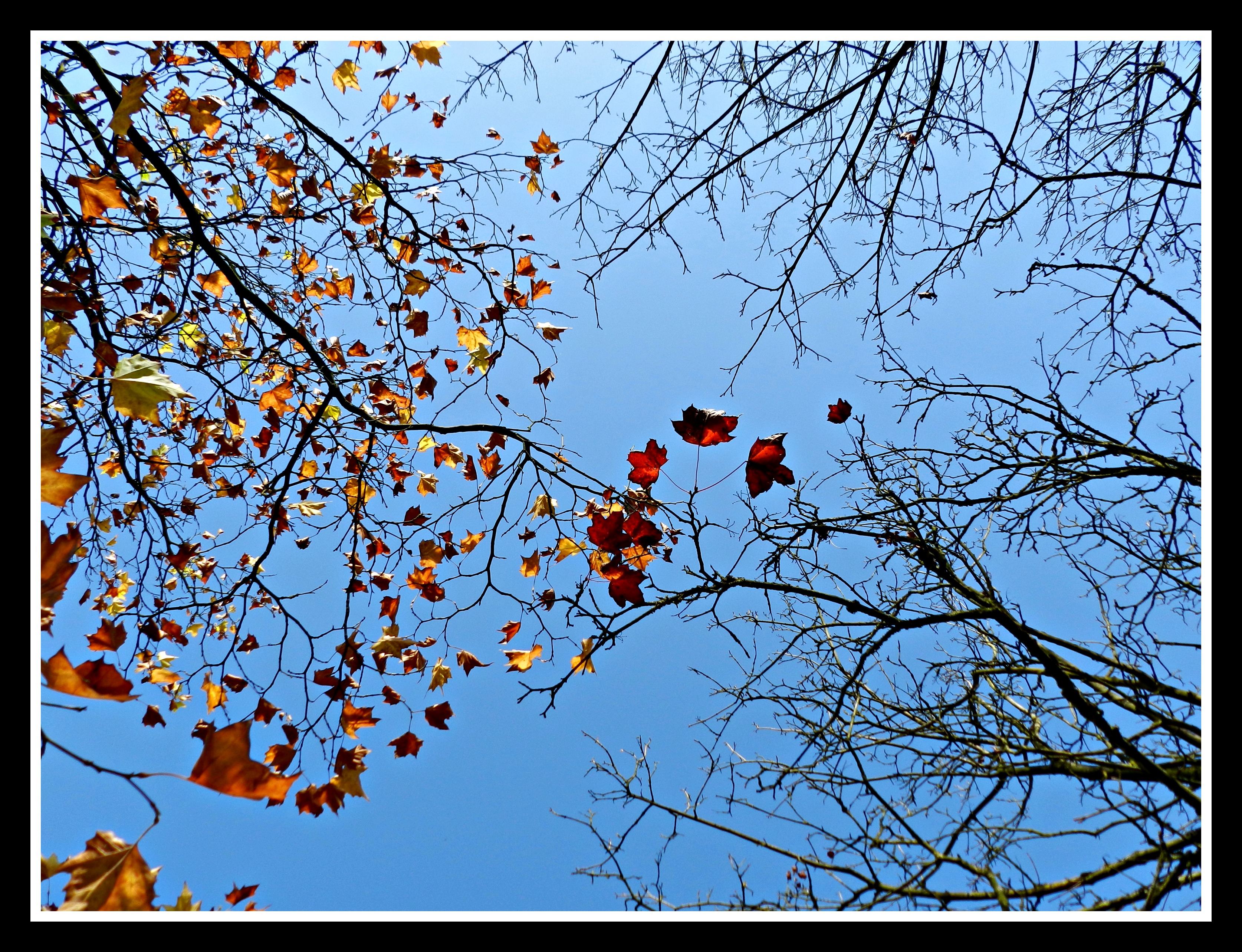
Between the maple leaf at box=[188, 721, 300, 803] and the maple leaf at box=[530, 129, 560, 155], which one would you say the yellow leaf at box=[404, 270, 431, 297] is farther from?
the maple leaf at box=[188, 721, 300, 803]

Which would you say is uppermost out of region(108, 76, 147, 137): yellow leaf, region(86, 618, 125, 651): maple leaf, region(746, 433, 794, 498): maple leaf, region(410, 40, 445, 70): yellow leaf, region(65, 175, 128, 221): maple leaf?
region(410, 40, 445, 70): yellow leaf

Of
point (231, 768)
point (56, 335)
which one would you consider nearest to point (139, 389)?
point (231, 768)

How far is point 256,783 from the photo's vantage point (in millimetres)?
988

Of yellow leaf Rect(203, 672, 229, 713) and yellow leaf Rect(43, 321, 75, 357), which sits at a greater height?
yellow leaf Rect(43, 321, 75, 357)

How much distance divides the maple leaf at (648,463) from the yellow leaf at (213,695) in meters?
2.11

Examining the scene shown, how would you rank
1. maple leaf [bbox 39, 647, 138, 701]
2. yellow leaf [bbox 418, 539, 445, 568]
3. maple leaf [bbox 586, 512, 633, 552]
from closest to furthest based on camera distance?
maple leaf [bbox 39, 647, 138, 701] < maple leaf [bbox 586, 512, 633, 552] < yellow leaf [bbox 418, 539, 445, 568]

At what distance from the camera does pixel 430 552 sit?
2664 mm

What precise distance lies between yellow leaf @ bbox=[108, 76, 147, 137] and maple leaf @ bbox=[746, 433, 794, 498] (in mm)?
2032

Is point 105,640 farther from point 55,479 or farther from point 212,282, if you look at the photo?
point 212,282

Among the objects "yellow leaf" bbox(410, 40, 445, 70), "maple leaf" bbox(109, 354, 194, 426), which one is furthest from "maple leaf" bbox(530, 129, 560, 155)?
"maple leaf" bbox(109, 354, 194, 426)

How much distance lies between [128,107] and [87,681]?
5.08ft

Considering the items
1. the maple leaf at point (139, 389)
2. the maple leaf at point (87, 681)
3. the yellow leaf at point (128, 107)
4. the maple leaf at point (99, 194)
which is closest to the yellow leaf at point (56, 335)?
the maple leaf at point (99, 194)

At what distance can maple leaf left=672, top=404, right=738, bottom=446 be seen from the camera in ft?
5.98
